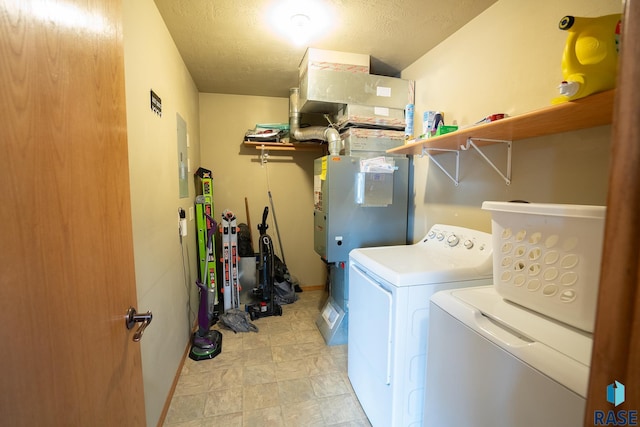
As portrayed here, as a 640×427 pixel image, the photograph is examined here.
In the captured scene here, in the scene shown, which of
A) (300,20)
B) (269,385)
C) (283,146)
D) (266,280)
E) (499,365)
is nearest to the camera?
(499,365)

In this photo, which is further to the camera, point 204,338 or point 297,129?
point 297,129

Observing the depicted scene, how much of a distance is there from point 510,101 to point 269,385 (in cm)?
245

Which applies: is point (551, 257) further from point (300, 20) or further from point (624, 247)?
point (300, 20)

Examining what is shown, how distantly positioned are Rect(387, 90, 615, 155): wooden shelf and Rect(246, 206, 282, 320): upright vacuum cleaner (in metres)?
2.01

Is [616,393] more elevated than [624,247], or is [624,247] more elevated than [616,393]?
[624,247]

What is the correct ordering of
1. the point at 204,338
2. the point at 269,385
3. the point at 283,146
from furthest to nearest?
1. the point at 283,146
2. the point at 204,338
3. the point at 269,385

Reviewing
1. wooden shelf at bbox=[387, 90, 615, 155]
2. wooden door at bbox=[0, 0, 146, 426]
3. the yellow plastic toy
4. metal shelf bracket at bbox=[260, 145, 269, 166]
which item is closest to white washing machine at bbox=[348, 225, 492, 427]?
wooden shelf at bbox=[387, 90, 615, 155]

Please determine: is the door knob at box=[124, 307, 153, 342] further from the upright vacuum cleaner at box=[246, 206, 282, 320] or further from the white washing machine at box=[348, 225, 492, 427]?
the upright vacuum cleaner at box=[246, 206, 282, 320]

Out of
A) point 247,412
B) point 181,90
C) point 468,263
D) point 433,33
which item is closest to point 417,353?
point 468,263

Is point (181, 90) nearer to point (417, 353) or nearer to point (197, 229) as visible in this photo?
point (197, 229)

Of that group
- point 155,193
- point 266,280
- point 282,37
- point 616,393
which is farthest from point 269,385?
point 282,37

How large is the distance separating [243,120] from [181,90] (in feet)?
3.61

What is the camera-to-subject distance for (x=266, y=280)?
9.83 ft

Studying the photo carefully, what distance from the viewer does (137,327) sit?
0.93 metres
